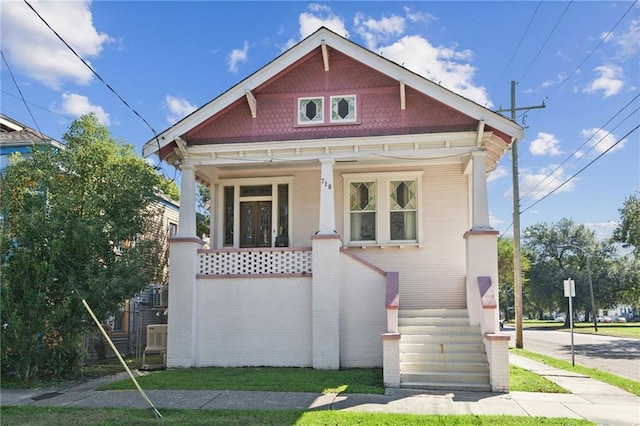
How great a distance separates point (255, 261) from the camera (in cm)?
1287

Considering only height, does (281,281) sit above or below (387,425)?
above

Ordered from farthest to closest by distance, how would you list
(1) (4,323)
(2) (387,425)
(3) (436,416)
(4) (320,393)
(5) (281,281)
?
1. (5) (281,281)
2. (1) (4,323)
3. (4) (320,393)
4. (3) (436,416)
5. (2) (387,425)

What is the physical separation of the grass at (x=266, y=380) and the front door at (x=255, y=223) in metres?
3.92

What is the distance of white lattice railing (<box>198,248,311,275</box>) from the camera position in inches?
500

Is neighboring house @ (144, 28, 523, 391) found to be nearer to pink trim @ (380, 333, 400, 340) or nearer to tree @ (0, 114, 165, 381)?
tree @ (0, 114, 165, 381)

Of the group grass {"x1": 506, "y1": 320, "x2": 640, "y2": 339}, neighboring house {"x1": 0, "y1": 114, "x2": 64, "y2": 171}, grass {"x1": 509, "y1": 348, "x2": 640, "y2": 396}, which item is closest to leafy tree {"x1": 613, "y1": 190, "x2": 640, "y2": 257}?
grass {"x1": 506, "y1": 320, "x2": 640, "y2": 339}

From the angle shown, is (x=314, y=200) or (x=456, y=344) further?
(x=314, y=200)

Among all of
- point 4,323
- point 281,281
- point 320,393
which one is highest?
point 281,281

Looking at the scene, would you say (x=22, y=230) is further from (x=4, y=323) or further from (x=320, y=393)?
(x=320, y=393)

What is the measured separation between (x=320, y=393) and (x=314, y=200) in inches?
250

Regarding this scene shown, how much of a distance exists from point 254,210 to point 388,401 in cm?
767

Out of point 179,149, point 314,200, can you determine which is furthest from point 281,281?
point 179,149

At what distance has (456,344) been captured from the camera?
1112 cm

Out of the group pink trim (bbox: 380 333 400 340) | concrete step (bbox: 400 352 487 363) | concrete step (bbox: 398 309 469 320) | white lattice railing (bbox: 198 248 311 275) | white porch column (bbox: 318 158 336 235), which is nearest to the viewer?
pink trim (bbox: 380 333 400 340)
